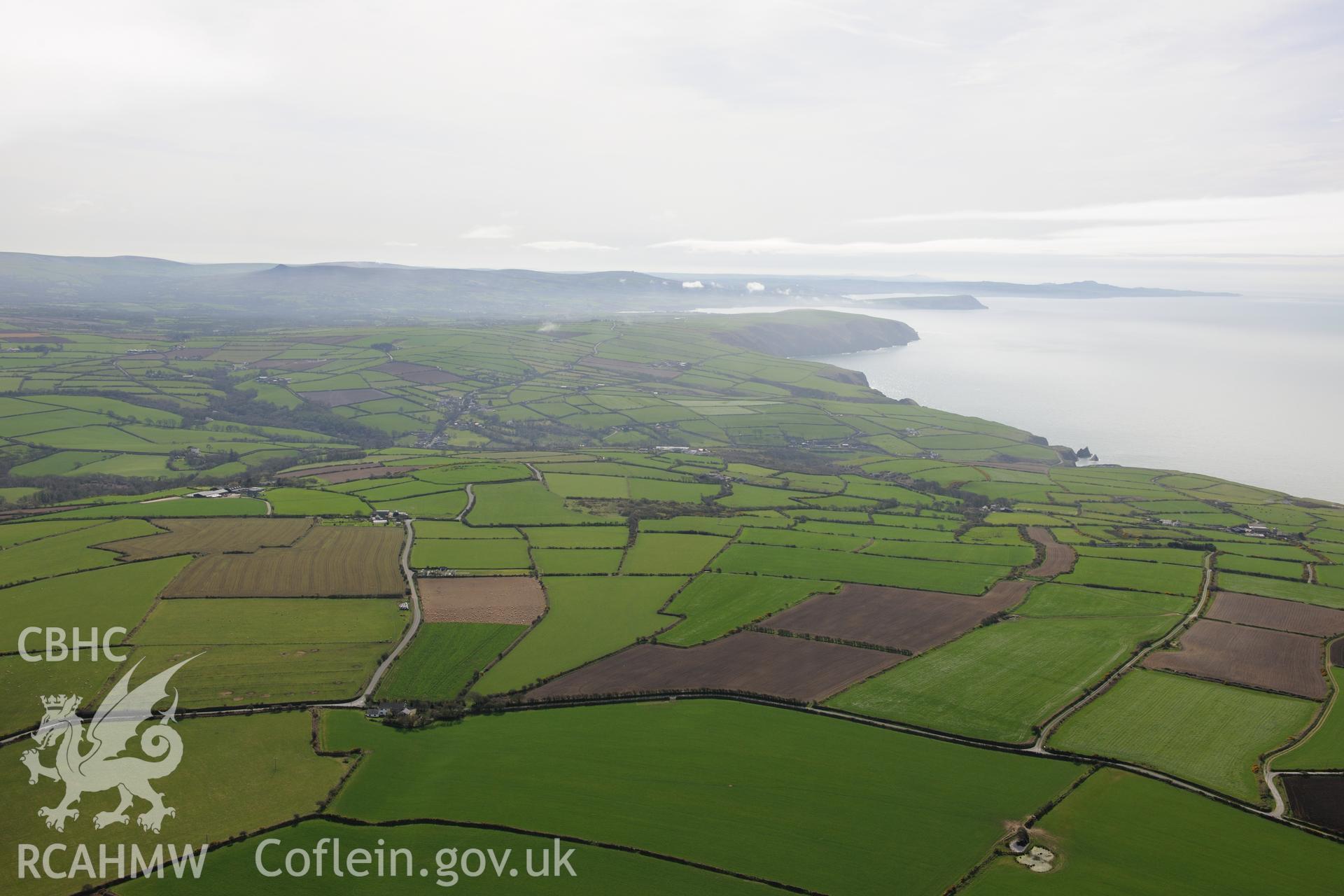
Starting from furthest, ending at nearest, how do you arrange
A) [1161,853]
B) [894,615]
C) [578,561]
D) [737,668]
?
[578,561], [894,615], [737,668], [1161,853]

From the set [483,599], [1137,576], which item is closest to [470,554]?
[483,599]

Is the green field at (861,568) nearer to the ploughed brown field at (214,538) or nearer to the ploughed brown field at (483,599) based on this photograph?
the ploughed brown field at (483,599)

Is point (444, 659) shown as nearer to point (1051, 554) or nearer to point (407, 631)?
point (407, 631)

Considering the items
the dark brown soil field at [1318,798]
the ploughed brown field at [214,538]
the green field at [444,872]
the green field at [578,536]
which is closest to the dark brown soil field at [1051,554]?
the dark brown soil field at [1318,798]

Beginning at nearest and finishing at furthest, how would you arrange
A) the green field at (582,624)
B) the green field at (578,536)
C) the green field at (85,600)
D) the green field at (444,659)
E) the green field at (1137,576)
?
the green field at (444,659), the green field at (582,624), the green field at (85,600), the green field at (1137,576), the green field at (578,536)

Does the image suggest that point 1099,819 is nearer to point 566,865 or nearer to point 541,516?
point 566,865

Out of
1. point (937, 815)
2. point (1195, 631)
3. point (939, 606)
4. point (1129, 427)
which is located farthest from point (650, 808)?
point (1129, 427)
